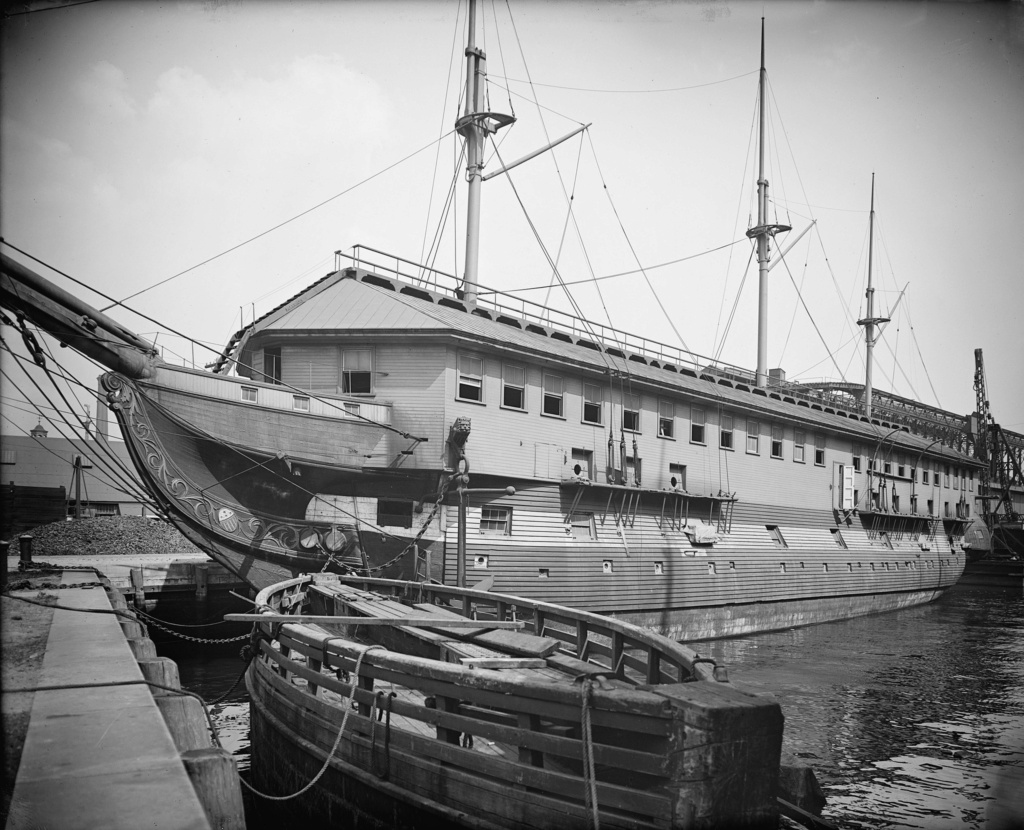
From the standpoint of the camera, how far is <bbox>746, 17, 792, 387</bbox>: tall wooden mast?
3566cm

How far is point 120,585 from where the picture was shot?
20453mm

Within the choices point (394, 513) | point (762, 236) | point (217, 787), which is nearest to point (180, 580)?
point (394, 513)

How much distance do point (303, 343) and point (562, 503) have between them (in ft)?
27.2

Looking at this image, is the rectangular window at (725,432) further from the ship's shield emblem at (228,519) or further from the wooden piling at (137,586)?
the wooden piling at (137,586)

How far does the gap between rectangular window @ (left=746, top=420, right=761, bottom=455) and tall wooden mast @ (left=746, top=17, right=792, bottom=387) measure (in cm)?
774

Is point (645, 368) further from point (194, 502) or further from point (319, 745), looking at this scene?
point (319, 745)

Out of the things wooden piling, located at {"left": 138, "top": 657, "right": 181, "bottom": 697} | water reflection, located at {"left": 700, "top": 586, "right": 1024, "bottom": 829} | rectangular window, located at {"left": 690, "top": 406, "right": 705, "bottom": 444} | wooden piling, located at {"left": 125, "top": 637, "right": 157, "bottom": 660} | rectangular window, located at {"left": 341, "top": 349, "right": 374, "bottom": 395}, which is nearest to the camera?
wooden piling, located at {"left": 138, "top": 657, "right": 181, "bottom": 697}

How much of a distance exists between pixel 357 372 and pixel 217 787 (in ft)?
44.1

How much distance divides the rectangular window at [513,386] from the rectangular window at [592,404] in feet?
8.35

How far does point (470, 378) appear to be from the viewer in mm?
19172

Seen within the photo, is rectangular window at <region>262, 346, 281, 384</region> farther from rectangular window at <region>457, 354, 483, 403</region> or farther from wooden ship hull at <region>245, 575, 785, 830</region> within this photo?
wooden ship hull at <region>245, 575, 785, 830</region>

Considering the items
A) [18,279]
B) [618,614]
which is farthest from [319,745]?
[618,614]

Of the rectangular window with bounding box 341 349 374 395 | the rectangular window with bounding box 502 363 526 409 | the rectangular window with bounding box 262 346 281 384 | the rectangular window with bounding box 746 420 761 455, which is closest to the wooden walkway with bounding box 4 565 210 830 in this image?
the rectangular window with bounding box 341 349 374 395

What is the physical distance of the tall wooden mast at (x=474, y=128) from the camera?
23828 mm
